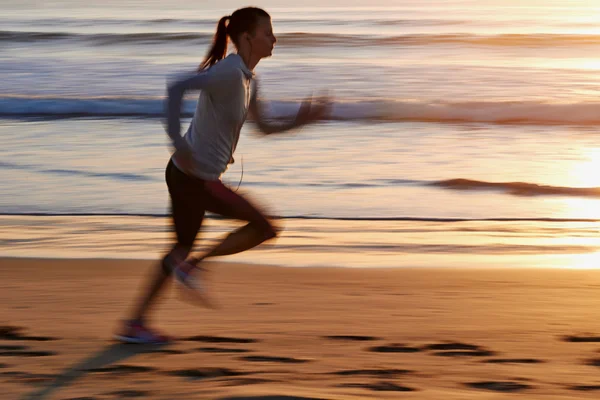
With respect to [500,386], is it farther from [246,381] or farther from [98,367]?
[98,367]

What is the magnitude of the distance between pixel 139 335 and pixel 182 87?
124 cm

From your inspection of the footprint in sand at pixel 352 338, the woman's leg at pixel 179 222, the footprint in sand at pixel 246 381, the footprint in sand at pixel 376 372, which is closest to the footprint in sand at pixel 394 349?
the footprint in sand at pixel 352 338

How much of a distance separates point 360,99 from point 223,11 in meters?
23.8

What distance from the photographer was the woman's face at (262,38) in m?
3.75

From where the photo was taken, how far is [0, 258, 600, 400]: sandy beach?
11.6ft

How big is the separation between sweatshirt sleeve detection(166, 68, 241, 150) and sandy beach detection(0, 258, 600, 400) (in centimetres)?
98

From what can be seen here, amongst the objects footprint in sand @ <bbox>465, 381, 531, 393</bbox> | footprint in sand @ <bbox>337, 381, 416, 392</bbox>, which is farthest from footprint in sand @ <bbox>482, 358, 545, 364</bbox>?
footprint in sand @ <bbox>337, 381, 416, 392</bbox>

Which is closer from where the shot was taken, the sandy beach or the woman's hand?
the sandy beach

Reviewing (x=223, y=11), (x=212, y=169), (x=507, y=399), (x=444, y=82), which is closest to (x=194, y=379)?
(x=212, y=169)

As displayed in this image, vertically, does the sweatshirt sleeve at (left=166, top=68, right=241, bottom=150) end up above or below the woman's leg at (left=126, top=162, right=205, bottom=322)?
above

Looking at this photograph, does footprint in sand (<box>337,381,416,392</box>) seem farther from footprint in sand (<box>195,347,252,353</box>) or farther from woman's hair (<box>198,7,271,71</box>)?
woman's hair (<box>198,7,271,71</box>)

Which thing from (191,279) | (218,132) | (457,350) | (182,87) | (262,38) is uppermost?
(262,38)

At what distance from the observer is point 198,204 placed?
3879mm

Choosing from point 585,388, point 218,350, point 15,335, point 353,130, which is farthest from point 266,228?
point 353,130
